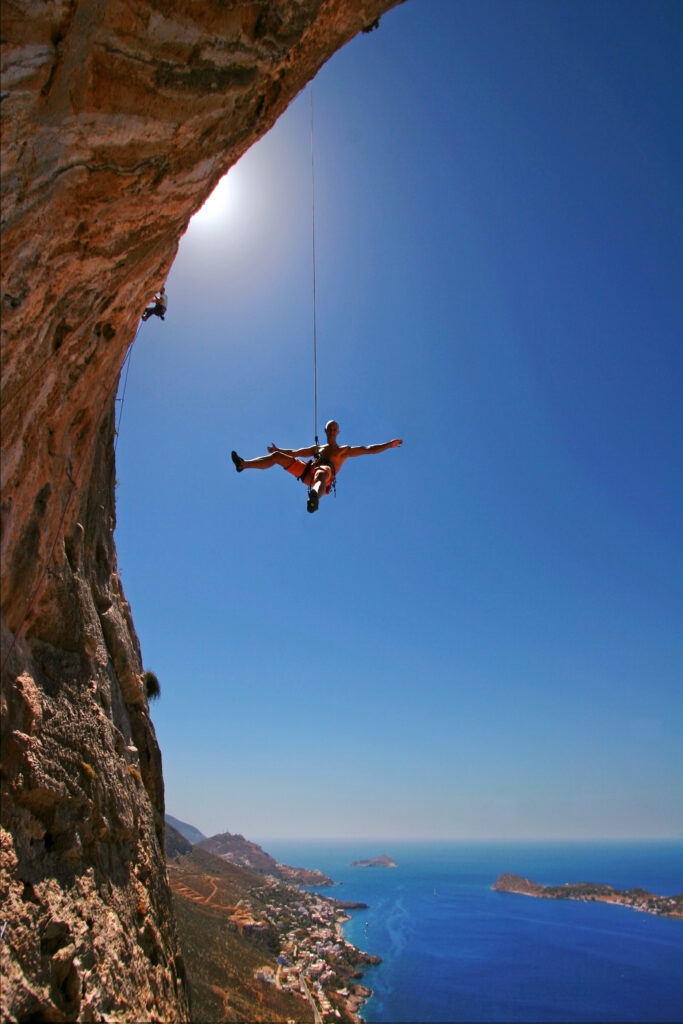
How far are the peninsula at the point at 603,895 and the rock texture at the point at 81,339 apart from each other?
124388 mm

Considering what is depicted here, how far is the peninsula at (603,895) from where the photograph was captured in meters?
94.1

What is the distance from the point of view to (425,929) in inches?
3147

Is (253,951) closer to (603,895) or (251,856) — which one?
(251,856)

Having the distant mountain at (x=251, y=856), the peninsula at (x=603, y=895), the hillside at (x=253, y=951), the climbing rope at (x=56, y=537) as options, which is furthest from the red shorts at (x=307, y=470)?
the peninsula at (x=603, y=895)

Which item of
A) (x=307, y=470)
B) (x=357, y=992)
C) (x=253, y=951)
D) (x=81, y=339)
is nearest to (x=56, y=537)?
(x=81, y=339)

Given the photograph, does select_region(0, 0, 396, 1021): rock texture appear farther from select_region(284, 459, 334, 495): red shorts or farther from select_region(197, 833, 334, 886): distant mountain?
select_region(197, 833, 334, 886): distant mountain

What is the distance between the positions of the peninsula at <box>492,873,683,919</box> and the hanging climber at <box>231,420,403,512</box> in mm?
123879

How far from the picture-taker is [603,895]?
369 feet

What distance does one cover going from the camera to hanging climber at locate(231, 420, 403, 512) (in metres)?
7.04

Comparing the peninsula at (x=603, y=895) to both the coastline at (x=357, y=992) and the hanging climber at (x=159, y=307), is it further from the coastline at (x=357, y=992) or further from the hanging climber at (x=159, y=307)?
the hanging climber at (x=159, y=307)

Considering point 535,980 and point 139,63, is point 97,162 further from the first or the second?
point 535,980

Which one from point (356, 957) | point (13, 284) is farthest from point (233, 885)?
point (13, 284)

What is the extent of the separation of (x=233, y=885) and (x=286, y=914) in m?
8.24

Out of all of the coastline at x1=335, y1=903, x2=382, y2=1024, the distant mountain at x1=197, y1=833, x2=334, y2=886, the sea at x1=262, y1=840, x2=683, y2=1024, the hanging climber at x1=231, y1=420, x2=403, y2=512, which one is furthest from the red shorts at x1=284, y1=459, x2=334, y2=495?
the distant mountain at x1=197, y1=833, x2=334, y2=886
